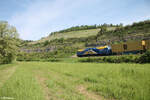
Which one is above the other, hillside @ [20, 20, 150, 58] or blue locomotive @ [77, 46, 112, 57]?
hillside @ [20, 20, 150, 58]

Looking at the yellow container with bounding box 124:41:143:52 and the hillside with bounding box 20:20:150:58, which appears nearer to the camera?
the yellow container with bounding box 124:41:143:52

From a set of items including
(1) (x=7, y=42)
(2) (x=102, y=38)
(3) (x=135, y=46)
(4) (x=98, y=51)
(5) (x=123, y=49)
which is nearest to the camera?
(3) (x=135, y=46)

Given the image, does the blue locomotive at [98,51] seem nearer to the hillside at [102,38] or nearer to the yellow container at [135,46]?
the yellow container at [135,46]

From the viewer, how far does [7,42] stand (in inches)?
1080

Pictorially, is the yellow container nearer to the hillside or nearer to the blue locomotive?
the blue locomotive

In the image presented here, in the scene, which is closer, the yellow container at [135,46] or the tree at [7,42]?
the yellow container at [135,46]

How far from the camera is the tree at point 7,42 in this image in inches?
1069

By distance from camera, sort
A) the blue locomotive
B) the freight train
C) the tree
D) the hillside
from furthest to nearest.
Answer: the hillside → the blue locomotive → the tree → the freight train

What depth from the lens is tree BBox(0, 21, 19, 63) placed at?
1069 inches

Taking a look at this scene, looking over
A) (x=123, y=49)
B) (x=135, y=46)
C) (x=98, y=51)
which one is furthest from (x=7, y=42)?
(x=135, y=46)

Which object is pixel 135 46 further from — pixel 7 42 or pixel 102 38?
pixel 7 42

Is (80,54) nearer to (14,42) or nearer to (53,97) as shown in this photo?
(14,42)

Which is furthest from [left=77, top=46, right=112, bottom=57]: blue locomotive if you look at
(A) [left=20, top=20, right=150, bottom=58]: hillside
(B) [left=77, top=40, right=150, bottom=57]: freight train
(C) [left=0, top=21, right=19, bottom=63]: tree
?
(C) [left=0, top=21, right=19, bottom=63]: tree

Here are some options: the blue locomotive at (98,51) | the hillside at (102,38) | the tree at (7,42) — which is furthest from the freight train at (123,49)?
the tree at (7,42)
